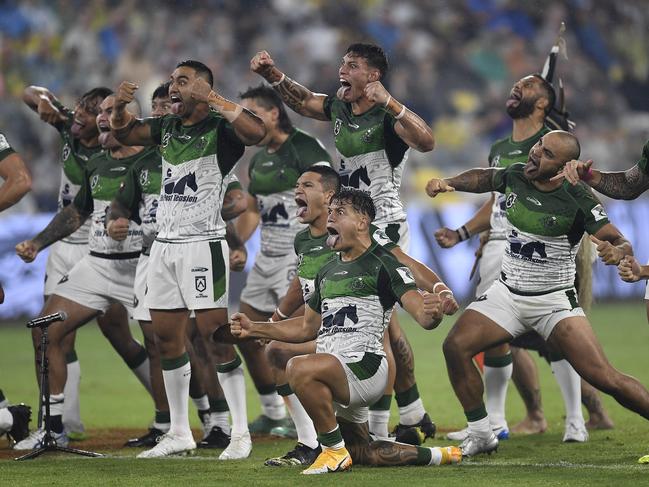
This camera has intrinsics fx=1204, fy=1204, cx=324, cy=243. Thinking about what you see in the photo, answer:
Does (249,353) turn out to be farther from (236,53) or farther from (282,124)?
(236,53)

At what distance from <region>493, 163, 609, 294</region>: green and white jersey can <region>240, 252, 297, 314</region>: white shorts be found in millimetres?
2286

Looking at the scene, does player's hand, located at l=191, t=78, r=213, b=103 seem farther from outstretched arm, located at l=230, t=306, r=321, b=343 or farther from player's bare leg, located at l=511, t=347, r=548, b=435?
player's bare leg, located at l=511, t=347, r=548, b=435

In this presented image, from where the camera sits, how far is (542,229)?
7.63 metres

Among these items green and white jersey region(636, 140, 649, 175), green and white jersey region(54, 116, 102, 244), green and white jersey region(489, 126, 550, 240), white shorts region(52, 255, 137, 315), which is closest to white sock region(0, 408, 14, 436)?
white shorts region(52, 255, 137, 315)

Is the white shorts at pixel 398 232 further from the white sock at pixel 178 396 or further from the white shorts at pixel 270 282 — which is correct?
the white sock at pixel 178 396

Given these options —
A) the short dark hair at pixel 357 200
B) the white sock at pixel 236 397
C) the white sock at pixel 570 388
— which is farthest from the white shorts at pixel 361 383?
the white sock at pixel 570 388

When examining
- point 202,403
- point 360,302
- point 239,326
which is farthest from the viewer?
point 202,403

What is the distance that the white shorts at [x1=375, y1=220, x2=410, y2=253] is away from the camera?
26.8 feet

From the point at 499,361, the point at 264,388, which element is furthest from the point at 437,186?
the point at 264,388

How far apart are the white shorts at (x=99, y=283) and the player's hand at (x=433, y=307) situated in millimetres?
3224

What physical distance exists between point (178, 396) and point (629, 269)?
3.09 metres

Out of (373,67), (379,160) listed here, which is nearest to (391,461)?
(379,160)

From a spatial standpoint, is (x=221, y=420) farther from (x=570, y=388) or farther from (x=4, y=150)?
(x=570, y=388)

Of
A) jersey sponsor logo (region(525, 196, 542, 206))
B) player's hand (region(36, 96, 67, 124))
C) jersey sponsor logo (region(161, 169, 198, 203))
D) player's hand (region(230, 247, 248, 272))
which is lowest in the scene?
player's hand (region(230, 247, 248, 272))
